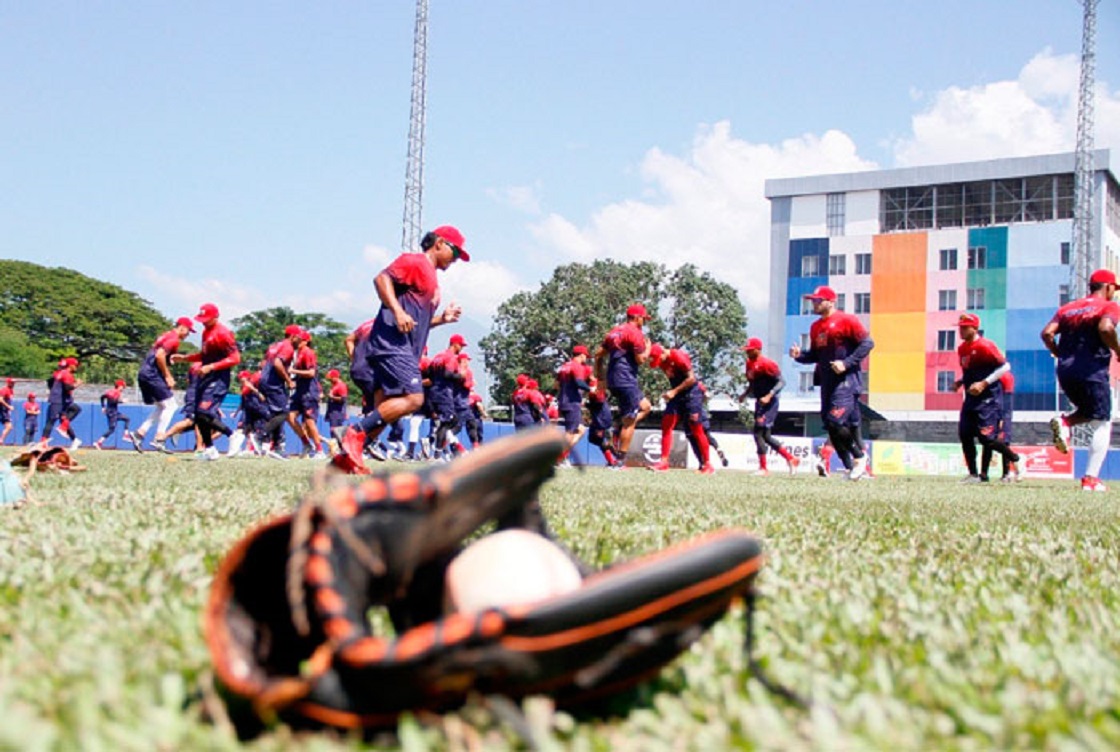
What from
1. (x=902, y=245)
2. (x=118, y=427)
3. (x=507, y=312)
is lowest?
(x=118, y=427)

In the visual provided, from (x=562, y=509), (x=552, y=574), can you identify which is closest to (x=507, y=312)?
(x=562, y=509)

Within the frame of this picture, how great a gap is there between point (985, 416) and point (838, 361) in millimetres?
2927

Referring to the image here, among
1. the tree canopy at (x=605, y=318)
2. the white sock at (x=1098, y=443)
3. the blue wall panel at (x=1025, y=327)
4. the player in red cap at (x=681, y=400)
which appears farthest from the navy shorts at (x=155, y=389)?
the blue wall panel at (x=1025, y=327)

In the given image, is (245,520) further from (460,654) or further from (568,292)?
(568,292)

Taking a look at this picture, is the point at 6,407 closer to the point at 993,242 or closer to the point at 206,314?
the point at 206,314

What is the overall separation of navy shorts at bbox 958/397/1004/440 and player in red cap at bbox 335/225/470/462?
29.5ft

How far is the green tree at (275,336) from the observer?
81.8 m

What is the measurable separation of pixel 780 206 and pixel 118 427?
49.1 m

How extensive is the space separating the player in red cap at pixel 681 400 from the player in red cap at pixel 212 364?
6.28m

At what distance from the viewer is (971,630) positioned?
2346 mm

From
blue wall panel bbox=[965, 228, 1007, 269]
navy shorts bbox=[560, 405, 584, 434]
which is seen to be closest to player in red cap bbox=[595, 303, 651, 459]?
navy shorts bbox=[560, 405, 584, 434]

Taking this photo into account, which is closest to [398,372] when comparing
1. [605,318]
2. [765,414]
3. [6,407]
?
[765,414]

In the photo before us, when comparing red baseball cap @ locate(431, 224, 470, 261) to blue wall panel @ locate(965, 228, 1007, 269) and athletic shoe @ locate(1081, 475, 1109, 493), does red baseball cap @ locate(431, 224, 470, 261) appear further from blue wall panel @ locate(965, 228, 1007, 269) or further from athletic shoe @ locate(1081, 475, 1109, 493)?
blue wall panel @ locate(965, 228, 1007, 269)

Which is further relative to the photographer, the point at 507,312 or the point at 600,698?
the point at 507,312
